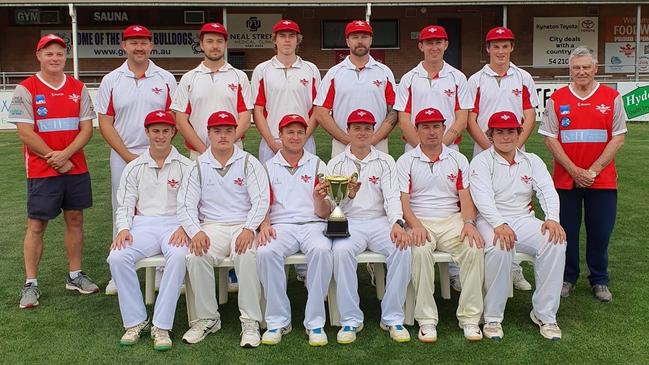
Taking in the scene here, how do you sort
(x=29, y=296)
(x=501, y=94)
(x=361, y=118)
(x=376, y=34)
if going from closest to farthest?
(x=361, y=118) → (x=29, y=296) → (x=501, y=94) → (x=376, y=34)

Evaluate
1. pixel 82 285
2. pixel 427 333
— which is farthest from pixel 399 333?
pixel 82 285

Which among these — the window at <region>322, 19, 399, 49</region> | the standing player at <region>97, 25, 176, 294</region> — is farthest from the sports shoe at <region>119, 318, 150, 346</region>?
the window at <region>322, 19, 399, 49</region>

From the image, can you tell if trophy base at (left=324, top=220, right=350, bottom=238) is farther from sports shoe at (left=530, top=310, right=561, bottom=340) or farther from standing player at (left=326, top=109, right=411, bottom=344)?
sports shoe at (left=530, top=310, right=561, bottom=340)

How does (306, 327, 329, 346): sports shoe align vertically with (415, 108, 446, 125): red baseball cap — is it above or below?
below

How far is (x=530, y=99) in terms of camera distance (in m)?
5.74

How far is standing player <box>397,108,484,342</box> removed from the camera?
15.1ft

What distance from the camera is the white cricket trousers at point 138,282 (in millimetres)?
4492

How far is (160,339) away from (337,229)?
4.56ft

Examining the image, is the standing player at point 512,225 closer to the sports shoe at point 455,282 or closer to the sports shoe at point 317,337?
the sports shoe at point 455,282

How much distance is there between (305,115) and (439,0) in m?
15.6

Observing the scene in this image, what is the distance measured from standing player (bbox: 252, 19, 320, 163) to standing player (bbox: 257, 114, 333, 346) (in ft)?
2.70

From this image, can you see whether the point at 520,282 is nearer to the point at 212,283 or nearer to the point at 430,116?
the point at 430,116

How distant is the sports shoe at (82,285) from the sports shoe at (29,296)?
0.94 ft

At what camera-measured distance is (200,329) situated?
460cm
